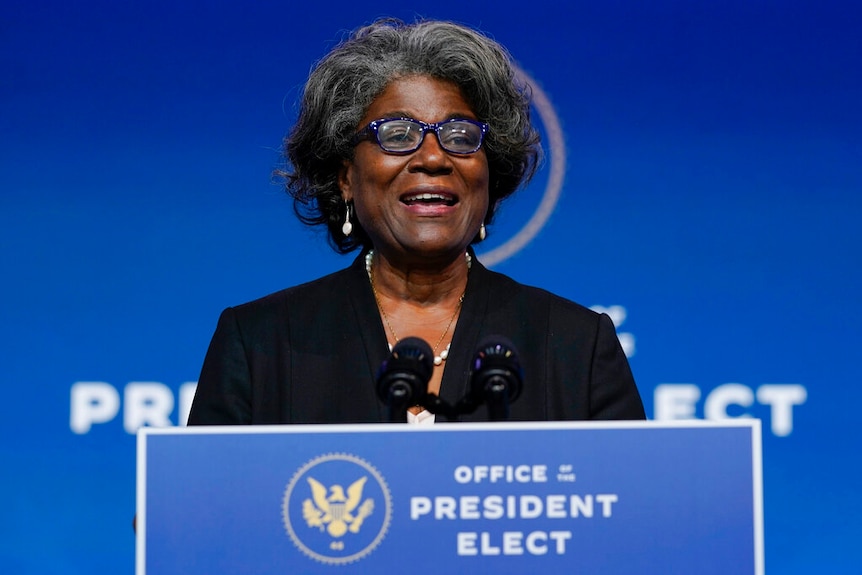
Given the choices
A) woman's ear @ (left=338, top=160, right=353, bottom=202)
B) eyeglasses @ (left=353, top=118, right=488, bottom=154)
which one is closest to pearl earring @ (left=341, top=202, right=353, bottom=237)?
woman's ear @ (left=338, top=160, right=353, bottom=202)

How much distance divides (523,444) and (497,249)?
2.23m

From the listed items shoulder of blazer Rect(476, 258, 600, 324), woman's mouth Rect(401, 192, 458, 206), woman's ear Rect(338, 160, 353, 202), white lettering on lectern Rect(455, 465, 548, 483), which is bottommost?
white lettering on lectern Rect(455, 465, 548, 483)

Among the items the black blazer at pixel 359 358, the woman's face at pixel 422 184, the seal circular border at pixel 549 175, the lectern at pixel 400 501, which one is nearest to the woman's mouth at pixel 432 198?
the woman's face at pixel 422 184

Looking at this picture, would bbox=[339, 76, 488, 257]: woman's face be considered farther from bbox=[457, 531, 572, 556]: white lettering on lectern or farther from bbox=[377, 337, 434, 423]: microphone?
bbox=[457, 531, 572, 556]: white lettering on lectern

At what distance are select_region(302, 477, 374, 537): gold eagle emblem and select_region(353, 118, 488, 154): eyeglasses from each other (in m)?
0.95

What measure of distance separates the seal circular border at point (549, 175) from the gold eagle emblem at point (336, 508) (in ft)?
7.44

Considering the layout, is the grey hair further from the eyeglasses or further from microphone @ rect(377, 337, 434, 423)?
microphone @ rect(377, 337, 434, 423)

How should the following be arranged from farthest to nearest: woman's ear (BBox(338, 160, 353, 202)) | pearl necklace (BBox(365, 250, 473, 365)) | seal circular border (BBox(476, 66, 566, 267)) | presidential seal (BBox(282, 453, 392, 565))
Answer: seal circular border (BBox(476, 66, 566, 267)) → woman's ear (BBox(338, 160, 353, 202)) → pearl necklace (BBox(365, 250, 473, 365)) → presidential seal (BBox(282, 453, 392, 565))

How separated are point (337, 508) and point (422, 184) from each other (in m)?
0.93

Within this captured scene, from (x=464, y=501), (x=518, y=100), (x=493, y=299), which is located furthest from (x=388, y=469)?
(x=518, y=100)

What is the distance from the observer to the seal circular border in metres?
3.56

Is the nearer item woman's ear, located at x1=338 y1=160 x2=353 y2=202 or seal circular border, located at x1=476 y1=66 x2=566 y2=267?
woman's ear, located at x1=338 y1=160 x2=353 y2=202

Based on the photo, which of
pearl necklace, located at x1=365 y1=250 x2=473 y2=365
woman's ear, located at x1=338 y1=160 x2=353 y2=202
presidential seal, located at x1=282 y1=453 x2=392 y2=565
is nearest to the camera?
presidential seal, located at x1=282 y1=453 x2=392 y2=565

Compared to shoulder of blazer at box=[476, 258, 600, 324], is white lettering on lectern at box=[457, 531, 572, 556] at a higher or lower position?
lower
